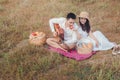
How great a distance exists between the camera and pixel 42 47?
24.3 feet

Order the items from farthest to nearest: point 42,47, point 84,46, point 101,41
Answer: point 101,41 → point 42,47 → point 84,46

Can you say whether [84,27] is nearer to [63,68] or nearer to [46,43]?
[46,43]

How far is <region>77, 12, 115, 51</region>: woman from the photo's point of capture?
7418mm

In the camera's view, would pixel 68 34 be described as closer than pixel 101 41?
Yes

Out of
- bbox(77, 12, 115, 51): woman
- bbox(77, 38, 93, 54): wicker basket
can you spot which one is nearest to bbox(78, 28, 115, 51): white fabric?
bbox(77, 12, 115, 51): woman

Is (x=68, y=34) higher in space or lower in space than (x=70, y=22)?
lower

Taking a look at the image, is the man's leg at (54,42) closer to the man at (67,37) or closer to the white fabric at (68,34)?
the man at (67,37)

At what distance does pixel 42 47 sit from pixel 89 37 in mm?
1056

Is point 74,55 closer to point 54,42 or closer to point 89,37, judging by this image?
point 54,42

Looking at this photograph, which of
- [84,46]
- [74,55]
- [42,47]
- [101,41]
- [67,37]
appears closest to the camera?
[74,55]

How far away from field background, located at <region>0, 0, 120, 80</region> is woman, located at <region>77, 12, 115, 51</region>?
23cm

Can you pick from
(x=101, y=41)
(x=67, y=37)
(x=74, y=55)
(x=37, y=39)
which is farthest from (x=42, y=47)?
(x=101, y=41)

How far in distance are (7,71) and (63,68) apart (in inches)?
41.6

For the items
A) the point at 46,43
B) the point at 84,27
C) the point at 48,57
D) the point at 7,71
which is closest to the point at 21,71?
the point at 7,71
